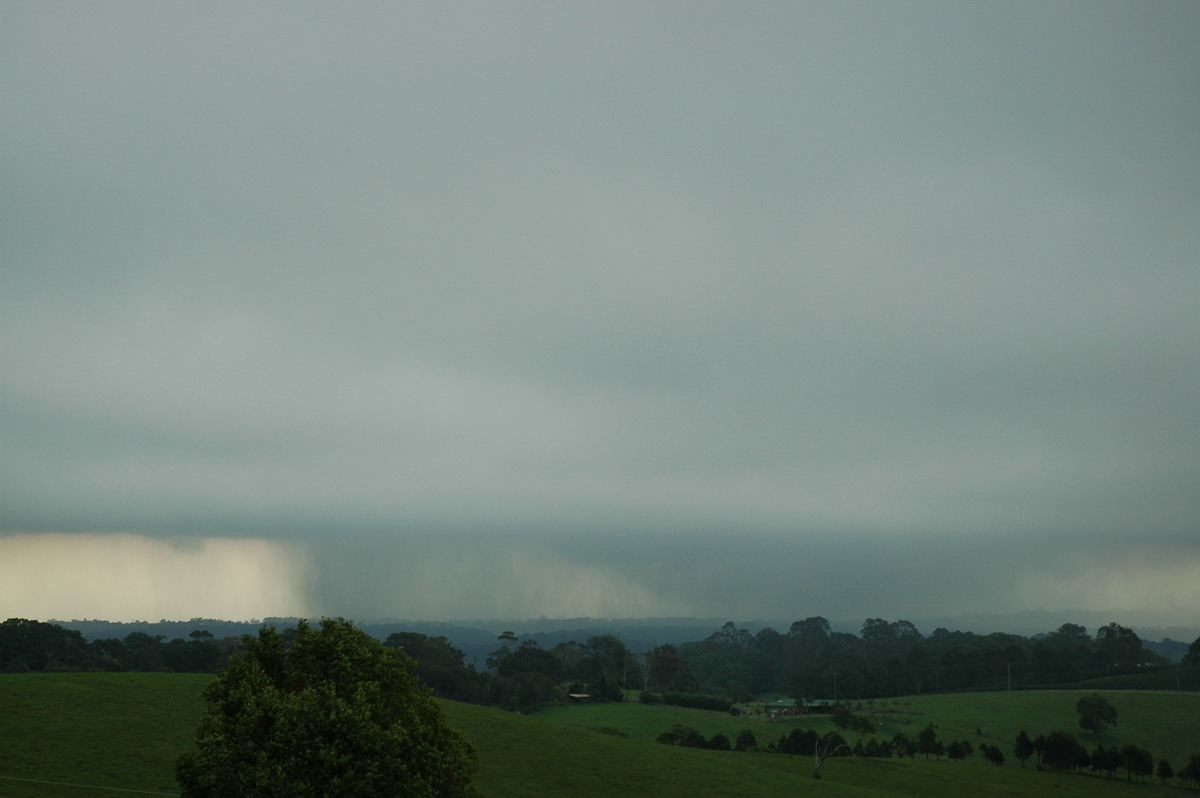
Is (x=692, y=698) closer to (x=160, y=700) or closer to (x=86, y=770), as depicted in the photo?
(x=160, y=700)

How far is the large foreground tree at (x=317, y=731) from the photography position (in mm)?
29375

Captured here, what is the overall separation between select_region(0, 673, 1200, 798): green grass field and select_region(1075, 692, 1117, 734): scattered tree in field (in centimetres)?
1314

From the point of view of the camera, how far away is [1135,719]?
407 feet

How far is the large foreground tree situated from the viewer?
2938 cm

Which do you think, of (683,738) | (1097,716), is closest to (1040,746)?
(1097,716)

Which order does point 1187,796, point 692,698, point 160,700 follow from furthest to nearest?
point 692,698 → point 1187,796 → point 160,700

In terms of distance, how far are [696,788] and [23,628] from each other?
12137cm

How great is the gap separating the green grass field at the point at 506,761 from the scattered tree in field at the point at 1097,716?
517 inches

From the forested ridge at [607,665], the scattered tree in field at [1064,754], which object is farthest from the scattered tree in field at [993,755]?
the forested ridge at [607,665]

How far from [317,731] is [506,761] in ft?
125

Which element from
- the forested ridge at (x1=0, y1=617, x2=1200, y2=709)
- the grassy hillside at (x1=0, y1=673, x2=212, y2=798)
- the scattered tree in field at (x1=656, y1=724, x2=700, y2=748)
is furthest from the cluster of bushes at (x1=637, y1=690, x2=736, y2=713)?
the grassy hillside at (x1=0, y1=673, x2=212, y2=798)

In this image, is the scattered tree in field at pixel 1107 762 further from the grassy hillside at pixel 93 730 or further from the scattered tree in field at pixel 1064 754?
the grassy hillside at pixel 93 730

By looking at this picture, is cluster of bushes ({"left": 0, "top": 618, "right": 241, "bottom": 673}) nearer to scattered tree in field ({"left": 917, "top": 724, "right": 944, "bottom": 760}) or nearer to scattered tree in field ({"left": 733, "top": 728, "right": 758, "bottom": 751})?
scattered tree in field ({"left": 733, "top": 728, "right": 758, "bottom": 751})

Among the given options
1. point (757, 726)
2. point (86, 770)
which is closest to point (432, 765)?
point (86, 770)
